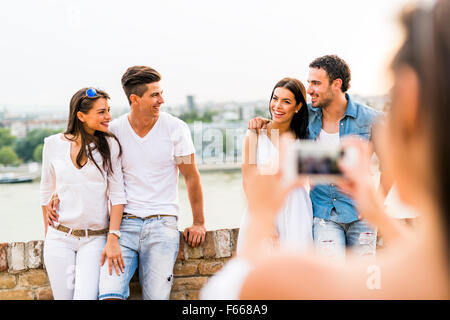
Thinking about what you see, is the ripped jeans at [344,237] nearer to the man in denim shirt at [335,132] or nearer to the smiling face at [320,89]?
the man in denim shirt at [335,132]

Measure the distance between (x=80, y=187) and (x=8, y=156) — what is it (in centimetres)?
3491

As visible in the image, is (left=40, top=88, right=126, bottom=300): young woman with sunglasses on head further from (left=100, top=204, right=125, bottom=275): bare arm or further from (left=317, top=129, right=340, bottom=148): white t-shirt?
(left=317, top=129, right=340, bottom=148): white t-shirt

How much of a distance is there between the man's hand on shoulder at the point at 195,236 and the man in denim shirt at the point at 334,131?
0.64 metres

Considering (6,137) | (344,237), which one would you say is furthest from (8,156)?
(344,237)

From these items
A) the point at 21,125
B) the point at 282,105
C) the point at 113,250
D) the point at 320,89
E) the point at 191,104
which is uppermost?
the point at 191,104

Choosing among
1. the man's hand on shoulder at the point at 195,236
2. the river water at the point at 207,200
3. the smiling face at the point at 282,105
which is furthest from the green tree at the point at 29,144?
the smiling face at the point at 282,105

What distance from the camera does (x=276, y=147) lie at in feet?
8.50

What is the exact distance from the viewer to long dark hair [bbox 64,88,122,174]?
2.51 meters

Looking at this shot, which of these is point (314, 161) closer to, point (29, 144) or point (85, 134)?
point (85, 134)

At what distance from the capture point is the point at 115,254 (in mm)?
2375

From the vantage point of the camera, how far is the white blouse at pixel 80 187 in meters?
2.45

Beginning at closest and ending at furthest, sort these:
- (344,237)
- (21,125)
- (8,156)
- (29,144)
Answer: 1. (344,237)
2. (21,125)
3. (29,144)
4. (8,156)

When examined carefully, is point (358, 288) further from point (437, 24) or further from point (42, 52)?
point (42, 52)

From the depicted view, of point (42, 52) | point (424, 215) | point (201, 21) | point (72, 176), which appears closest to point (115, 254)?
point (72, 176)
